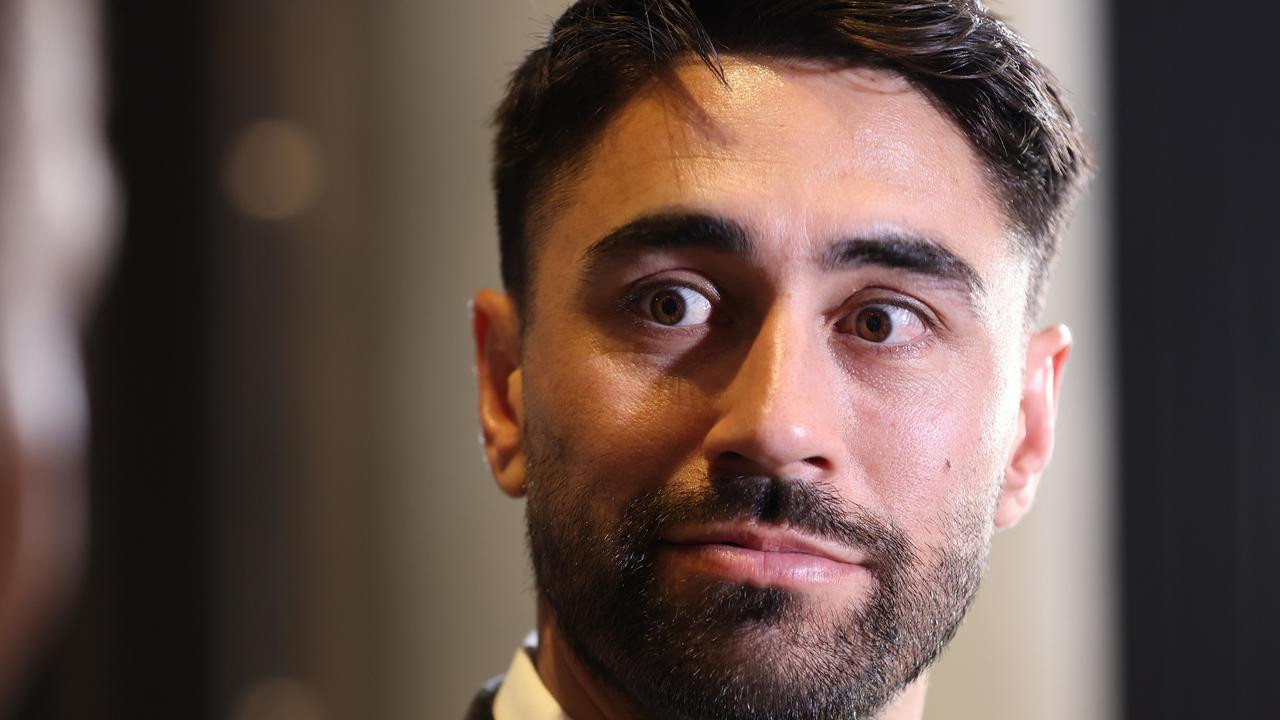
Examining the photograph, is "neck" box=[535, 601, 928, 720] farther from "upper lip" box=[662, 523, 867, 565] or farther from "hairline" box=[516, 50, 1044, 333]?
"hairline" box=[516, 50, 1044, 333]

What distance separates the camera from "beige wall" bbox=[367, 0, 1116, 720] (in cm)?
293

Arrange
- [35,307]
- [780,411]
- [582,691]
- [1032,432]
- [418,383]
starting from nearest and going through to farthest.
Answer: [35,307], [780,411], [582,691], [1032,432], [418,383]

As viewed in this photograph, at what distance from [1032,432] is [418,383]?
5.60 feet

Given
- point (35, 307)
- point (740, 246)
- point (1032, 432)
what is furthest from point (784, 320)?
point (35, 307)

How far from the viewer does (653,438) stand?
4.86 feet

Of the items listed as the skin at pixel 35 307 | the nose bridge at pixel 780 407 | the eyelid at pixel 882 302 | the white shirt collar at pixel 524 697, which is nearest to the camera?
the skin at pixel 35 307

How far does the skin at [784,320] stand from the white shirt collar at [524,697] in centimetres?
6

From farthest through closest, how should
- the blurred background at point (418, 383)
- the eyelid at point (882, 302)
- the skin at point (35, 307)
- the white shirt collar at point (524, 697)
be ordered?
the blurred background at point (418, 383)
the white shirt collar at point (524, 697)
the eyelid at point (882, 302)
the skin at point (35, 307)

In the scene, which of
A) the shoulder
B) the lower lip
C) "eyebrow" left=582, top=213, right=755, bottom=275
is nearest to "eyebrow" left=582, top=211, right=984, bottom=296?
"eyebrow" left=582, top=213, right=755, bottom=275

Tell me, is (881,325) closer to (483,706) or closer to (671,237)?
(671,237)

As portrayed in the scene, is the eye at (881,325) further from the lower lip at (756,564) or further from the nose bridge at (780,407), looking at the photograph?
the lower lip at (756,564)

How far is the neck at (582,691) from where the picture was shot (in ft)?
5.25

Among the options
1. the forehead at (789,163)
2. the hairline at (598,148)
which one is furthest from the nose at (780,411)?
the hairline at (598,148)

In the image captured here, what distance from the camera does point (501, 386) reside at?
1.79 meters
